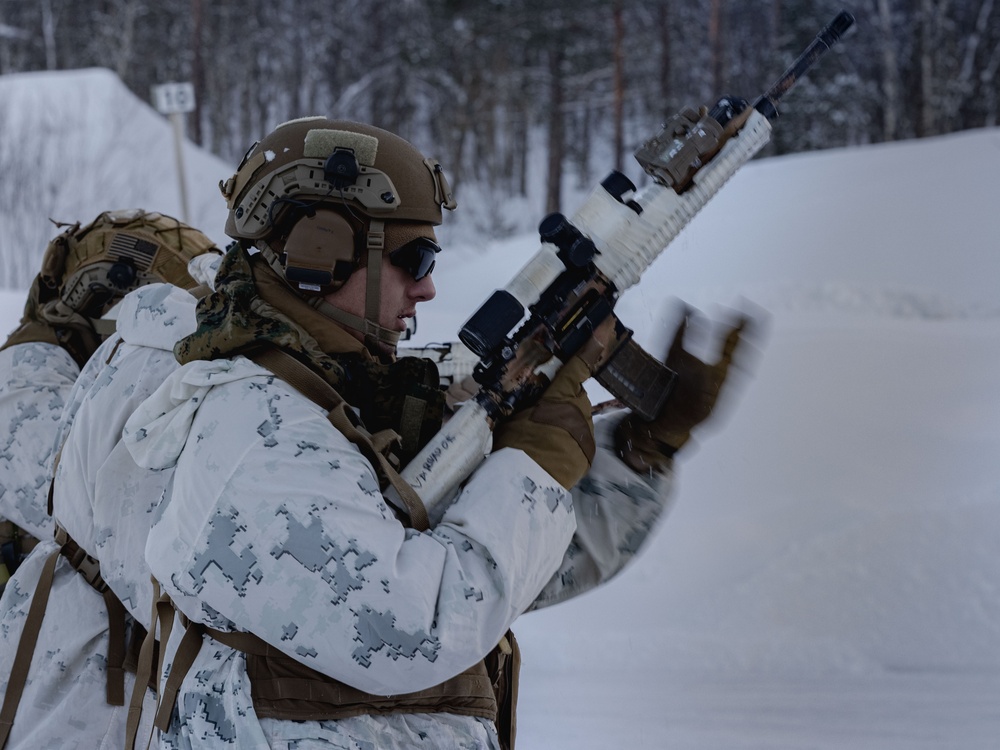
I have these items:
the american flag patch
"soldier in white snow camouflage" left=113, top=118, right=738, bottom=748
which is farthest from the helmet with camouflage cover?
"soldier in white snow camouflage" left=113, top=118, right=738, bottom=748

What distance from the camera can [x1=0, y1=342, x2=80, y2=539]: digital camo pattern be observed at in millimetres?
2699

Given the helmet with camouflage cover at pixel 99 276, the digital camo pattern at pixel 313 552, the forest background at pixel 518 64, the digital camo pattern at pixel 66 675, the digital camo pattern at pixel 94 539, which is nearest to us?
the digital camo pattern at pixel 313 552

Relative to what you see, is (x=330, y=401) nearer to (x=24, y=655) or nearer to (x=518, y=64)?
(x=24, y=655)

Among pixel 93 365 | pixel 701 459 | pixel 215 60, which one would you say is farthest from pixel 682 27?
pixel 93 365

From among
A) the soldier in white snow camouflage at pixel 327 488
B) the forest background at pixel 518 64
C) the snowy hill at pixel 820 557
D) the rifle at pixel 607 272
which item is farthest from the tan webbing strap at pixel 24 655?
the forest background at pixel 518 64

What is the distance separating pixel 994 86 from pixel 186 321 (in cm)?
2366

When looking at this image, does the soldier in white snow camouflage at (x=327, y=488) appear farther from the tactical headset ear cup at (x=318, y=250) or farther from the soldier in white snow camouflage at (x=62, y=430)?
the soldier in white snow camouflage at (x=62, y=430)

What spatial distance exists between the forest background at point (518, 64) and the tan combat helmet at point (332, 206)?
19.4m

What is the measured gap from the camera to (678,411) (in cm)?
198

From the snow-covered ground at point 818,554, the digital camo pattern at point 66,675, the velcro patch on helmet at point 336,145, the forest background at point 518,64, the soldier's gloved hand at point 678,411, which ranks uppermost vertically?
the velcro patch on helmet at point 336,145

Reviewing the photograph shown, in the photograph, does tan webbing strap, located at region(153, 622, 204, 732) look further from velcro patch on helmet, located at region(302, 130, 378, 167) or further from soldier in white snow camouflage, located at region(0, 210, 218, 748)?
velcro patch on helmet, located at region(302, 130, 378, 167)

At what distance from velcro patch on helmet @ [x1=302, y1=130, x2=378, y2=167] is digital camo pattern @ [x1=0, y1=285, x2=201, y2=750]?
1.35ft

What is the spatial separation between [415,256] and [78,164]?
1517 centimetres

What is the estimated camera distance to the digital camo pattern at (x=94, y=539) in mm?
1939
